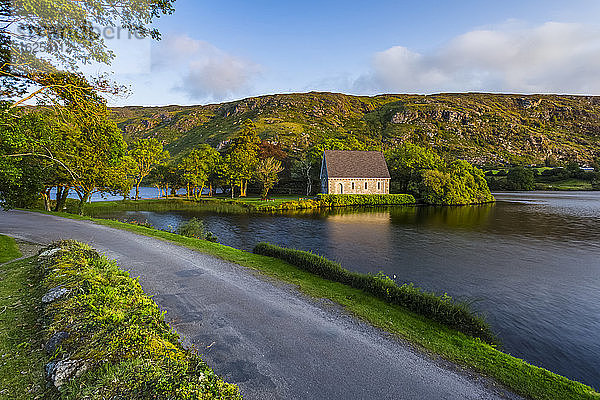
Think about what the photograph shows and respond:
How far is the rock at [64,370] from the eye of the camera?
13.1ft

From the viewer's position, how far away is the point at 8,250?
12.2 meters

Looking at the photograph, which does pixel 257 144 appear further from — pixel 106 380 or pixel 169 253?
pixel 106 380

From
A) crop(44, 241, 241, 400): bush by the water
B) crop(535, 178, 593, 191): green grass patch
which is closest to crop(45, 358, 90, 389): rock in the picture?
crop(44, 241, 241, 400): bush by the water

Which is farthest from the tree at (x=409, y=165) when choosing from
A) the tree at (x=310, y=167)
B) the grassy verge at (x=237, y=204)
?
the tree at (x=310, y=167)

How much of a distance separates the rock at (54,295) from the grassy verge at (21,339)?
249 millimetres

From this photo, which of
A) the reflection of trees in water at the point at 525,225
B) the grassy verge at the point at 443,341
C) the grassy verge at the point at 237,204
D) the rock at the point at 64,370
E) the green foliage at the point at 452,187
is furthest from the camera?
the green foliage at the point at 452,187

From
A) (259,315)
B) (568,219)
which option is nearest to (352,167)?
(568,219)

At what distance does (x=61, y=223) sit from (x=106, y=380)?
2273cm

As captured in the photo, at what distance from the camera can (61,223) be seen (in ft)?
68.8

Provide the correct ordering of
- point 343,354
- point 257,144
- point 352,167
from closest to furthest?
point 343,354 → point 352,167 → point 257,144

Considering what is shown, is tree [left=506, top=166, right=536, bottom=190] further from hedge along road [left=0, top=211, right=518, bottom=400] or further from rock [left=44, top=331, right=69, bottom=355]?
rock [left=44, top=331, right=69, bottom=355]

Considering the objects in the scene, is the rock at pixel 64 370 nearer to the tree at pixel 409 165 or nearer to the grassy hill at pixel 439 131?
the tree at pixel 409 165

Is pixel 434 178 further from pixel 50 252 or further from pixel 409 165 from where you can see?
pixel 50 252

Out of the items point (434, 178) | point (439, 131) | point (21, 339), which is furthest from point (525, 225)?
point (439, 131)
